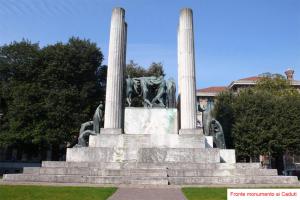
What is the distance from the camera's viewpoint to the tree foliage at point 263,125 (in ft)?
121

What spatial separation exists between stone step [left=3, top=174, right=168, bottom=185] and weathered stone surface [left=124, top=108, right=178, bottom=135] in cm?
592

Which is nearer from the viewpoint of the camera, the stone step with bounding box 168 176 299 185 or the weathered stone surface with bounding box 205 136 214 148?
the stone step with bounding box 168 176 299 185

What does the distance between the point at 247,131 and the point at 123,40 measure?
19228 mm

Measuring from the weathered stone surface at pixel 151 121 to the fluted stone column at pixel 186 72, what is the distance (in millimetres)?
696

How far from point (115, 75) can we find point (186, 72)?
4.61 m

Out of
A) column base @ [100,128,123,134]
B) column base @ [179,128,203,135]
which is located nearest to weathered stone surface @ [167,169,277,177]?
column base @ [179,128,203,135]

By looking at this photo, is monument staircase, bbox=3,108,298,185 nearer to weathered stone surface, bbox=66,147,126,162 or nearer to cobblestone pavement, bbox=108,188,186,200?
weathered stone surface, bbox=66,147,126,162

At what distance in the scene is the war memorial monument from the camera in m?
17.5

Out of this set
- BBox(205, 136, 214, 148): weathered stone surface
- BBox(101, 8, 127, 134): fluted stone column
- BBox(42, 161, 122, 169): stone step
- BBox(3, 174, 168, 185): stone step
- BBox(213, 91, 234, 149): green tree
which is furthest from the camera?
BBox(213, 91, 234, 149): green tree

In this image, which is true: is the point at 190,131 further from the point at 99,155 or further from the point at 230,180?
the point at 99,155

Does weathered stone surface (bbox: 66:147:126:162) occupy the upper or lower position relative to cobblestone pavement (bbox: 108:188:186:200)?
upper

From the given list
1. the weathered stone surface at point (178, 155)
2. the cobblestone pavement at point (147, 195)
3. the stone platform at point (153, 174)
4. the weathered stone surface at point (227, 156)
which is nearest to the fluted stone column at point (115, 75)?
the weathered stone surface at point (178, 155)

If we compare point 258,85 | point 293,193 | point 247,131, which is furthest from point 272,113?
point 293,193

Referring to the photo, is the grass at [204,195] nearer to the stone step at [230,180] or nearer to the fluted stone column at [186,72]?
the stone step at [230,180]
